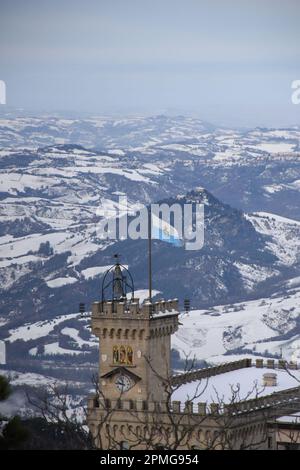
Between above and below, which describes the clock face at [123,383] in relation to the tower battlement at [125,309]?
below

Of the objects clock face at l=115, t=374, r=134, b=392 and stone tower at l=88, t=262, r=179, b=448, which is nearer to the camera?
stone tower at l=88, t=262, r=179, b=448

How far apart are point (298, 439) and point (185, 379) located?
961cm

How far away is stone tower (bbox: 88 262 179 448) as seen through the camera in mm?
124250

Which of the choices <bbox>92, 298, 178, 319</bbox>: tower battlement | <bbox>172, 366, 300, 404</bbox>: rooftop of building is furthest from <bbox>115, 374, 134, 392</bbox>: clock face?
<bbox>92, 298, 178, 319</bbox>: tower battlement

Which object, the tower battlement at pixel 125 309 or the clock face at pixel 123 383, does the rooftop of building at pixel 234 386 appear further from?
the tower battlement at pixel 125 309

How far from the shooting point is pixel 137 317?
12406 cm

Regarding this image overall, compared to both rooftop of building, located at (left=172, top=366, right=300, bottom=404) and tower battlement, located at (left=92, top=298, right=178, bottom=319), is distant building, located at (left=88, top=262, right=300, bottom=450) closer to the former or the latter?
tower battlement, located at (left=92, top=298, right=178, bottom=319)

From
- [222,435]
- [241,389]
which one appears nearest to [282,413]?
[241,389]

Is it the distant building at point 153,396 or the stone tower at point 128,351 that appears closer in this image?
the distant building at point 153,396

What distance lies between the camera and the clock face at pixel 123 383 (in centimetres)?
12481

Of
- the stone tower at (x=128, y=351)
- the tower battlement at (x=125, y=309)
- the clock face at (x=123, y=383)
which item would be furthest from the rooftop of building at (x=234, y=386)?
the tower battlement at (x=125, y=309)

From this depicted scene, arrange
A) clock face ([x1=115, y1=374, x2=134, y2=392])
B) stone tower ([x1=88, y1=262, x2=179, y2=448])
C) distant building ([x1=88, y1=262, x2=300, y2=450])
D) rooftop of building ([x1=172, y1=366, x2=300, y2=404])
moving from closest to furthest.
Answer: distant building ([x1=88, y1=262, x2=300, y2=450]), stone tower ([x1=88, y1=262, x2=179, y2=448]), clock face ([x1=115, y1=374, x2=134, y2=392]), rooftop of building ([x1=172, y1=366, x2=300, y2=404])
